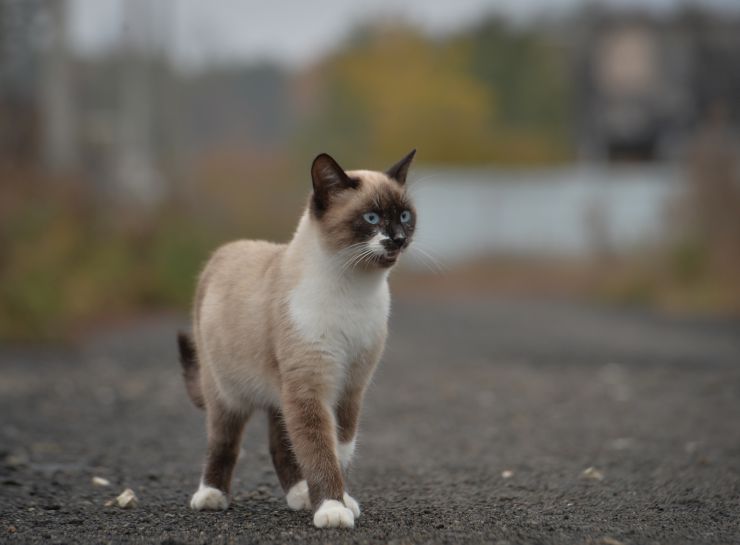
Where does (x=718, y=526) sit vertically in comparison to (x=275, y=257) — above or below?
below

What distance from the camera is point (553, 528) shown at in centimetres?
383

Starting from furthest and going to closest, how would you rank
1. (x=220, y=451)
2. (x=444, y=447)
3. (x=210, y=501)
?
(x=444, y=447)
(x=220, y=451)
(x=210, y=501)

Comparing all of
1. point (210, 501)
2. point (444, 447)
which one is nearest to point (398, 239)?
point (210, 501)

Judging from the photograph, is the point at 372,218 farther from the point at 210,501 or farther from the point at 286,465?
the point at 210,501

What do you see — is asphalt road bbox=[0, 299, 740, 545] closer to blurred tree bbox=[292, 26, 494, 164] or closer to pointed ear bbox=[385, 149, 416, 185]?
pointed ear bbox=[385, 149, 416, 185]

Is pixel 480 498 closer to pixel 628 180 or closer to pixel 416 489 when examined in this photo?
pixel 416 489

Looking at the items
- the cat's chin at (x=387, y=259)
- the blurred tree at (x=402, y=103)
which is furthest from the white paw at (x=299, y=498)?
the blurred tree at (x=402, y=103)

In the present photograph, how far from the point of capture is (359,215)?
4094 millimetres

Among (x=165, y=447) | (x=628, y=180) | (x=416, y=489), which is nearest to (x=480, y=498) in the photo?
(x=416, y=489)

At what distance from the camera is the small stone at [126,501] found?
4.38 m

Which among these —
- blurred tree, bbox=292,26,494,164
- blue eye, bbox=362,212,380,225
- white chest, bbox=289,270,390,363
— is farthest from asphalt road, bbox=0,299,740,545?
blurred tree, bbox=292,26,494,164

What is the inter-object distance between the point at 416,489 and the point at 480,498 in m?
0.42

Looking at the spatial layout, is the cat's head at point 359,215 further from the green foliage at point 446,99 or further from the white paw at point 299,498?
the green foliage at point 446,99

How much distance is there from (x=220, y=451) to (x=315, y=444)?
74 cm
